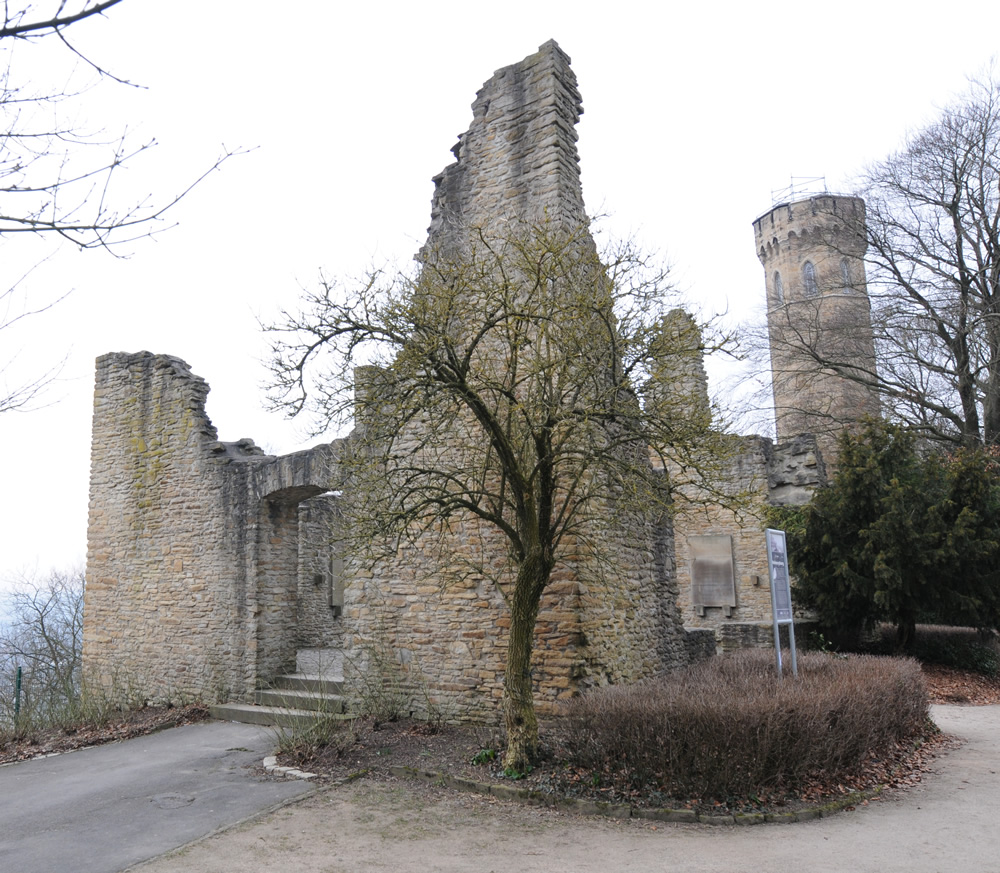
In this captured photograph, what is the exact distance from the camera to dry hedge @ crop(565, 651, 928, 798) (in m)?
5.64

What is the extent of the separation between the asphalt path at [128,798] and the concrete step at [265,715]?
0.86 feet

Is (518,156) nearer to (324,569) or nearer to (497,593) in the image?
(497,593)

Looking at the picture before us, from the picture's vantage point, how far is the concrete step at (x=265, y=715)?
8359mm

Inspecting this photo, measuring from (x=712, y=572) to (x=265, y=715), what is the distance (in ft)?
31.4

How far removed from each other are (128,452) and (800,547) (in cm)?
1158

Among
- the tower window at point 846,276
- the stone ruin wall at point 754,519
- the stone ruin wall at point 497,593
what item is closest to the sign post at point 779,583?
the stone ruin wall at point 497,593

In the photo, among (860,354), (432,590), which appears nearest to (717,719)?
(432,590)

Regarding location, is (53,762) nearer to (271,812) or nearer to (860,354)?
(271,812)

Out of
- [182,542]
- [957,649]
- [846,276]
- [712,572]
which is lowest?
[957,649]

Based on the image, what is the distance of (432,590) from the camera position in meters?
9.02

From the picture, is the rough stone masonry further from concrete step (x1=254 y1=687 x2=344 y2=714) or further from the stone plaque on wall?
the stone plaque on wall

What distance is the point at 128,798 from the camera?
6.63m

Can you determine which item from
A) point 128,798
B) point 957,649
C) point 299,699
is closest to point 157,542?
point 299,699

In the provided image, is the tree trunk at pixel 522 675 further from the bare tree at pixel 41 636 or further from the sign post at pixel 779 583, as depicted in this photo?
the bare tree at pixel 41 636
